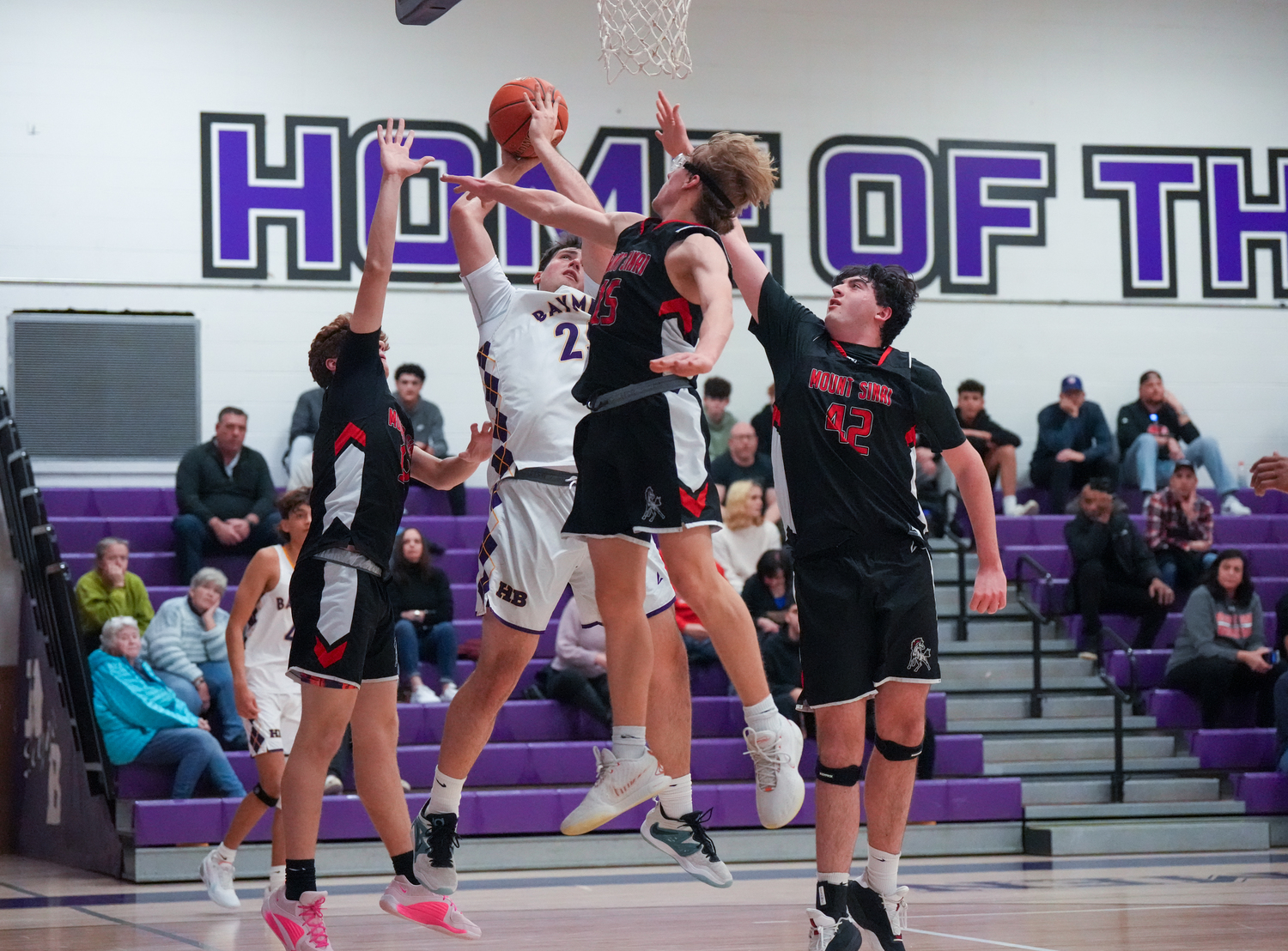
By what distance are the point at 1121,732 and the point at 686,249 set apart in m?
7.08

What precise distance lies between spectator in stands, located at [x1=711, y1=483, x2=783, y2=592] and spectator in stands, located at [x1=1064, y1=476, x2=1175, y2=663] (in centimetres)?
261

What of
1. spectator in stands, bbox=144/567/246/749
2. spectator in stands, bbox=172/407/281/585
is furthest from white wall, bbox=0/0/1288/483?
spectator in stands, bbox=144/567/246/749

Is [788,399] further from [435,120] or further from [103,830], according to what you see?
[435,120]

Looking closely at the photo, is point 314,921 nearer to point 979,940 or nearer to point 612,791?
point 612,791

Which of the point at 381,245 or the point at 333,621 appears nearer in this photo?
the point at 333,621

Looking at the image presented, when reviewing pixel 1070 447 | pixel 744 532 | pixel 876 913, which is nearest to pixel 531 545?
pixel 876 913

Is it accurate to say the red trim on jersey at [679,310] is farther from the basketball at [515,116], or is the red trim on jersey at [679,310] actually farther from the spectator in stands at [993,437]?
the spectator in stands at [993,437]

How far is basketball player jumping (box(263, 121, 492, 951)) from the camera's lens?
5.22 meters

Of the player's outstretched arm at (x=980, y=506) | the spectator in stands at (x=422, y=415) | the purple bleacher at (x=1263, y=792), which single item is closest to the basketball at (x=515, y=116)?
the player's outstretched arm at (x=980, y=506)

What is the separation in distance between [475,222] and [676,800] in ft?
7.27

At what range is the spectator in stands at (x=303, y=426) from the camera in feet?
41.8

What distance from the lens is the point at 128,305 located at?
1329 centimetres

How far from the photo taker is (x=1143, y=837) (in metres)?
10.3

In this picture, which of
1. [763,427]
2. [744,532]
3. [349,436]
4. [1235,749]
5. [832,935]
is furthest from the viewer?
[763,427]
